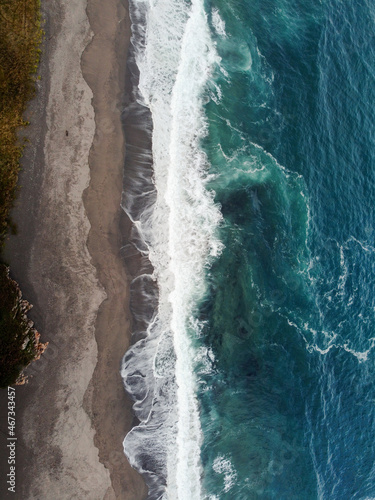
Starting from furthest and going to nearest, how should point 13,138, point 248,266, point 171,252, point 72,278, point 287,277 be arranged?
1. point 287,277
2. point 248,266
3. point 171,252
4. point 72,278
5. point 13,138

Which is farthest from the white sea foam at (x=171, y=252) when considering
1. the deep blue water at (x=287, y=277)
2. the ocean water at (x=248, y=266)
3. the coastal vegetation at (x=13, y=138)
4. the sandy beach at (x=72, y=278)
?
the coastal vegetation at (x=13, y=138)

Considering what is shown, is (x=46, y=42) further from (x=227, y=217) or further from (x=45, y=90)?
(x=227, y=217)

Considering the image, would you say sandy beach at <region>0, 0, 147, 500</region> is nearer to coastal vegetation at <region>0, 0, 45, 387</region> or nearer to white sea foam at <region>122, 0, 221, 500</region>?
coastal vegetation at <region>0, 0, 45, 387</region>

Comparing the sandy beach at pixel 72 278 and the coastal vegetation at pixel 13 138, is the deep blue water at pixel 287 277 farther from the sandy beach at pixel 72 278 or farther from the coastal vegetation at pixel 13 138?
the coastal vegetation at pixel 13 138

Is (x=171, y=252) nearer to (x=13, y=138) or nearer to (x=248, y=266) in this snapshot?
(x=248, y=266)

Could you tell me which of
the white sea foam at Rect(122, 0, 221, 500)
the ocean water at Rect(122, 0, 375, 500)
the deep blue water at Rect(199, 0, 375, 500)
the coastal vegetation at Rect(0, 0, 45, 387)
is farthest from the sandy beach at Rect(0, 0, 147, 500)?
the deep blue water at Rect(199, 0, 375, 500)

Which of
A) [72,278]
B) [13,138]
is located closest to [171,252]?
[72,278]

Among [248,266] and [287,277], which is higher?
[248,266]
